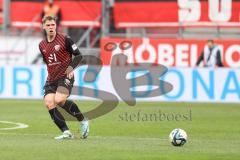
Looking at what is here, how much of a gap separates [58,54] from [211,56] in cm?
1378

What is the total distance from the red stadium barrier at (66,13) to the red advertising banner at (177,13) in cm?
105

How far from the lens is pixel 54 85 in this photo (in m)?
15.3

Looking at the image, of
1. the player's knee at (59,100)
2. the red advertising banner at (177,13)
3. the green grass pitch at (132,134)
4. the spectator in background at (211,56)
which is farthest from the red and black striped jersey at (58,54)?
the red advertising banner at (177,13)

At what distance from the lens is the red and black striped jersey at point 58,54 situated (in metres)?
15.3

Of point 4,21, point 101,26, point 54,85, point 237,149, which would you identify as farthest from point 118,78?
point 237,149

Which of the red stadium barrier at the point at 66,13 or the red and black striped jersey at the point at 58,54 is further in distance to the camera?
the red stadium barrier at the point at 66,13

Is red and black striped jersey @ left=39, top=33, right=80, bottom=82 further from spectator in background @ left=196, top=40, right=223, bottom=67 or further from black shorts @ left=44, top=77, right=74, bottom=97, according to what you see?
spectator in background @ left=196, top=40, right=223, bottom=67

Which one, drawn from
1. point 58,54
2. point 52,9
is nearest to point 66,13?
point 52,9

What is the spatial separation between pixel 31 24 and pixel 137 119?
11.5 meters

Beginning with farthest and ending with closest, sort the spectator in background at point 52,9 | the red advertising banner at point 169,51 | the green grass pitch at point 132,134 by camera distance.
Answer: the spectator in background at point 52,9, the red advertising banner at point 169,51, the green grass pitch at point 132,134

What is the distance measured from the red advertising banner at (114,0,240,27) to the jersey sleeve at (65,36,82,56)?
14.9 m

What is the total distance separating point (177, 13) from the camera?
30.0 m

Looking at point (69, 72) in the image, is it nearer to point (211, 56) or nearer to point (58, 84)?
point (58, 84)

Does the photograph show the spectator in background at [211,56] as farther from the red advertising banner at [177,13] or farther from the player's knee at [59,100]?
the player's knee at [59,100]
